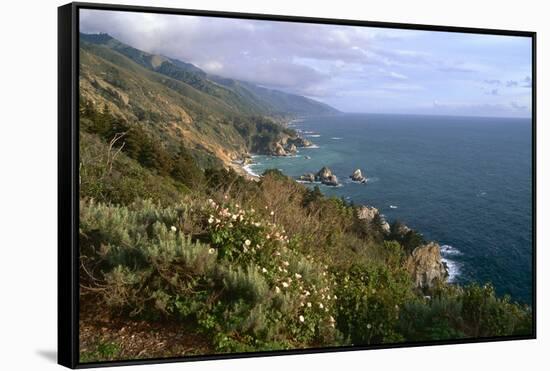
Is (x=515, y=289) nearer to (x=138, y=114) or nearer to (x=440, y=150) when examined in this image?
(x=440, y=150)

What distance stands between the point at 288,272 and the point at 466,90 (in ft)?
9.77

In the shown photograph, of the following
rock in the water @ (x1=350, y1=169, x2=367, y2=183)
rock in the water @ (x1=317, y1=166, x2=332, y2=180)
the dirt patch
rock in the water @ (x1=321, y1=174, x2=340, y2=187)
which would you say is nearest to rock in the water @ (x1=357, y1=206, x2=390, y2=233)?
rock in the water @ (x1=350, y1=169, x2=367, y2=183)

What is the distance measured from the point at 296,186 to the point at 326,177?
31 centimetres

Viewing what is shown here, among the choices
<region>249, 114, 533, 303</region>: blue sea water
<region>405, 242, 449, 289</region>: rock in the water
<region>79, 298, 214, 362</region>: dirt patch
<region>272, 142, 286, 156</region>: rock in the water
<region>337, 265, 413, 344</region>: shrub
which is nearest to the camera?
<region>79, 298, 214, 362</region>: dirt patch

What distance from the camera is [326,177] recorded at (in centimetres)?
930

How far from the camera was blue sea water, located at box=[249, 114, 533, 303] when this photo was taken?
9.49m

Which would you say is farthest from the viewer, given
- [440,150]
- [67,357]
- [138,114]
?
[440,150]

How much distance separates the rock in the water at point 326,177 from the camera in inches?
366

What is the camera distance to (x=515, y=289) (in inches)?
397

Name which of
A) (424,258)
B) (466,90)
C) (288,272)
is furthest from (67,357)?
(466,90)

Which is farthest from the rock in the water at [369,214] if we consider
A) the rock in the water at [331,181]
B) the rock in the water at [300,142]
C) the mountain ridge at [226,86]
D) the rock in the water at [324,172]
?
the mountain ridge at [226,86]

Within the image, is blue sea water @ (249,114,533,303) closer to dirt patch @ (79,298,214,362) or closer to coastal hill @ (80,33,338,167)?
coastal hill @ (80,33,338,167)

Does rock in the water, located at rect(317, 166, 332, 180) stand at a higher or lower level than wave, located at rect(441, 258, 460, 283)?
higher

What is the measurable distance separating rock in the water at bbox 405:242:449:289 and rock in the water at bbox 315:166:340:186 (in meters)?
1.17
